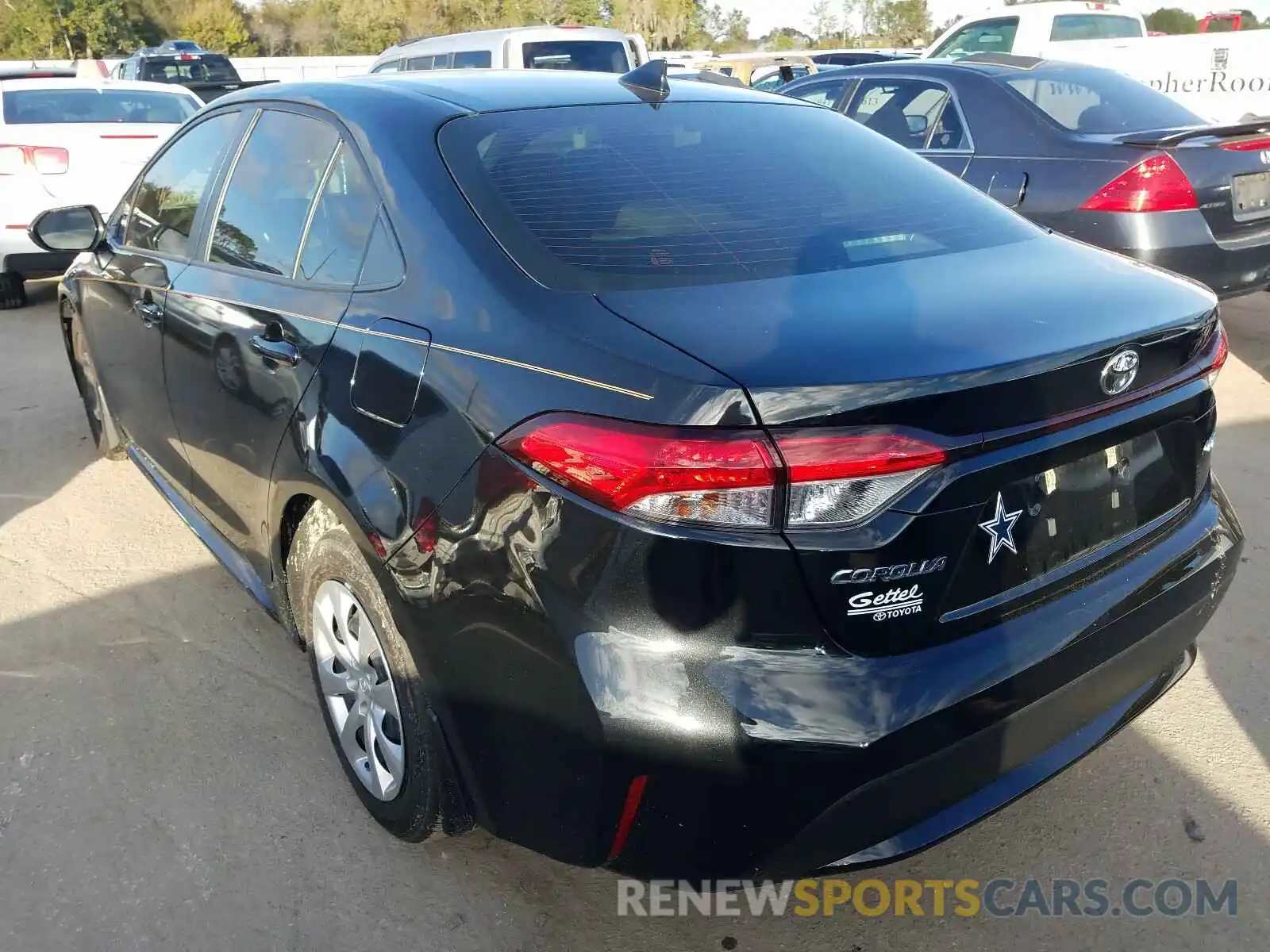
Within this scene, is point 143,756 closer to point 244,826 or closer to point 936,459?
point 244,826

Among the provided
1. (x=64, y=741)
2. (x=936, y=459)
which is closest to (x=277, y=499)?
(x=64, y=741)

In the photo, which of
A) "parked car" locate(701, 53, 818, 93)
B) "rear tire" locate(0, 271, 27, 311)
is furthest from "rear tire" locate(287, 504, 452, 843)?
"parked car" locate(701, 53, 818, 93)

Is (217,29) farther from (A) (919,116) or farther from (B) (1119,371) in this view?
(B) (1119,371)

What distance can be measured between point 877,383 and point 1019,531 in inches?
17.0

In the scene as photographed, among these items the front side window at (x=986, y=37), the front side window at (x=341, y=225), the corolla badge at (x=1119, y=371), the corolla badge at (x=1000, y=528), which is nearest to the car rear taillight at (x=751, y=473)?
the corolla badge at (x=1000, y=528)

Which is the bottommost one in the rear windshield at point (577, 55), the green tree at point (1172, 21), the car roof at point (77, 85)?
the car roof at point (77, 85)

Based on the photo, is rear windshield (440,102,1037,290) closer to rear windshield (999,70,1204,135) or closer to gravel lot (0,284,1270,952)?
gravel lot (0,284,1270,952)

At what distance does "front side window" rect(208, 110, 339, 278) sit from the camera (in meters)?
Answer: 2.67

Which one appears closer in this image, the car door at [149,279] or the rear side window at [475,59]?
the car door at [149,279]

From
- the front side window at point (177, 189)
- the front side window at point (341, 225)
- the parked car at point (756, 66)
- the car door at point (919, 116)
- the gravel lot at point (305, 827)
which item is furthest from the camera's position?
the parked car at point (756, 66)

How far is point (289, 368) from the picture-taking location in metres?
2.47

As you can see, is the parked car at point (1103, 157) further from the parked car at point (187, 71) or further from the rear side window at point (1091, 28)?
the parked car at point (187, 71)

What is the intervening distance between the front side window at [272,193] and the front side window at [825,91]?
4.49 meters

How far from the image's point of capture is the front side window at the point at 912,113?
19.7 ft
